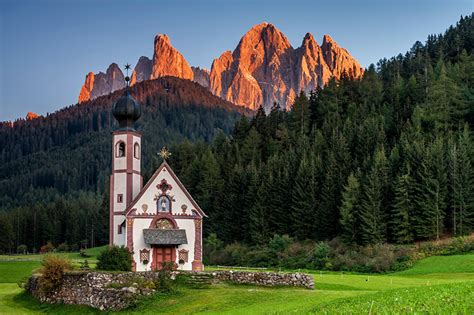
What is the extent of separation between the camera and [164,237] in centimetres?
5284

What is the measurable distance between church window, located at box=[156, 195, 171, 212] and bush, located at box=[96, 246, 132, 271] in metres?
11.1

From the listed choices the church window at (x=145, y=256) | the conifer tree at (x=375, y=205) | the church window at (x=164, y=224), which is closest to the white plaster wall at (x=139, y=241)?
the church window at (x=145, y=256)

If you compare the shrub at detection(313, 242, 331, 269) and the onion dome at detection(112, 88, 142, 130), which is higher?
the onion dome at detection(112, 88, 142, 130)

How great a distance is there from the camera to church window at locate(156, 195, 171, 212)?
53969 millimetres

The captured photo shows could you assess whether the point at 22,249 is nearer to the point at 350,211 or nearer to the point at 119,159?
the point at 119,159

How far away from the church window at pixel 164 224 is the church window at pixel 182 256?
7.31 feet

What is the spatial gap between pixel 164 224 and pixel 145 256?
3240mm

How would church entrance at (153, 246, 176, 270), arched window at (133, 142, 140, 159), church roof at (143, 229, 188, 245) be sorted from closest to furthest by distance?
church roof at (143, 229, 188, 245)
church entrance at (153, 246, 176, 270)
arched window at (133, 142, 140, 159)

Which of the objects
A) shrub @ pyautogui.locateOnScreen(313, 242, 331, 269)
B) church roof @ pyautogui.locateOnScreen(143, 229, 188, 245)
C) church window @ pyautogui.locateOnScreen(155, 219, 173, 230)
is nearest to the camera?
church roof @ pyautogui.locateOnScreen(143, 229, 188, 245)

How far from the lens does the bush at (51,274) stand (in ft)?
121

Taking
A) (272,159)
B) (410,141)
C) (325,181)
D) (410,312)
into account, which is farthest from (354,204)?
(410,312)

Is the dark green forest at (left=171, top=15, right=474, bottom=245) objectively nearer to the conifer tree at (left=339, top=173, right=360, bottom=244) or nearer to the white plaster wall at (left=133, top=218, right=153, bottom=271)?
the conifer tree at (left=339, top=173, right=360, bottom=244)

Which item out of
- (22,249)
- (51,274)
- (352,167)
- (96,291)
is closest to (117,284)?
(96,291)

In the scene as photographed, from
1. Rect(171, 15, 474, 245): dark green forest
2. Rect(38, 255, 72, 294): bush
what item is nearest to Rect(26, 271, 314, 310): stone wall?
Rect(38, 255, 72, 294): bush
